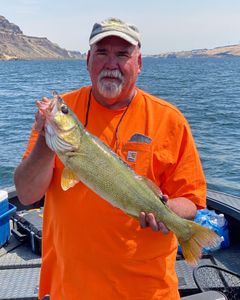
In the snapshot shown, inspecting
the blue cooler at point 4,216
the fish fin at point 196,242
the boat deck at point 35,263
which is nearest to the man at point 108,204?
the fish fin at point 196,242

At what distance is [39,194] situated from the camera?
2912 mm

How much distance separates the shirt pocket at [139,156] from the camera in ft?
9.38

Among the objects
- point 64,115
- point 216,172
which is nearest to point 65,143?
point 64,115

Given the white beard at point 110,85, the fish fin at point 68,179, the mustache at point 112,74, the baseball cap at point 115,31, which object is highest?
the baseball cap at point 115,31

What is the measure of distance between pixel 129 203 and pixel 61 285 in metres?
0.74

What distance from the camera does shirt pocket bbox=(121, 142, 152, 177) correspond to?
2859 millimetres

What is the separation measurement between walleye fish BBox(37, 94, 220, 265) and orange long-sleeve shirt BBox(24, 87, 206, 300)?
0.35 ft

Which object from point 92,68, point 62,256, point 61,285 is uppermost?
point 92,68

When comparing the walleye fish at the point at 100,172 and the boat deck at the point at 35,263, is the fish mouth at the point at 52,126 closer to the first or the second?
the walleye fish at the point at 100,172

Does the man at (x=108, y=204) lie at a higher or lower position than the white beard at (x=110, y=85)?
lower

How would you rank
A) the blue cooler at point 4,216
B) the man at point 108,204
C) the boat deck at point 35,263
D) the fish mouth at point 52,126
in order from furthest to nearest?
the blue cooler at point 4,216, the boat deck at point 35,263, the man at point 108,204, the fish mouth at point 52,126

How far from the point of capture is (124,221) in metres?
2.83

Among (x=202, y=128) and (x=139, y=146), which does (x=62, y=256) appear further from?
(x=202, y=128)

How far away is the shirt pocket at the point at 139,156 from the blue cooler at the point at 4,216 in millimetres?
3303
